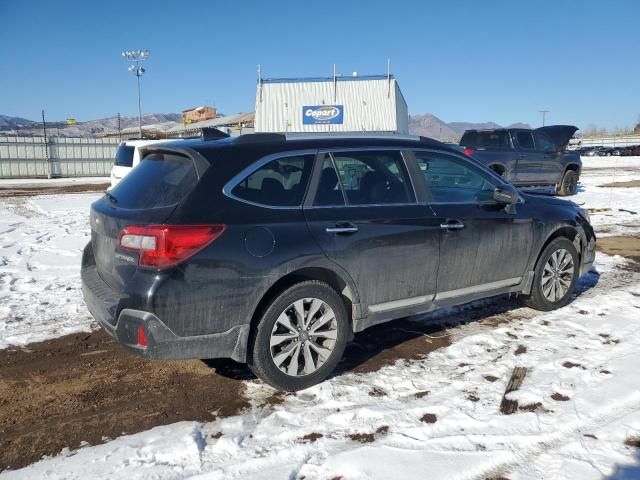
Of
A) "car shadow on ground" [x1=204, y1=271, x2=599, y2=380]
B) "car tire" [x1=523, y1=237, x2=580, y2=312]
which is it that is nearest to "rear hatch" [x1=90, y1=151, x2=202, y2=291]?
"car shadow on ground" [x1=204, y1=271, x2=599, y2=380]

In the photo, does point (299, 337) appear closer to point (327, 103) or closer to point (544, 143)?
point (544, 143)

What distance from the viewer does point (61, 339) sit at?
466 cm

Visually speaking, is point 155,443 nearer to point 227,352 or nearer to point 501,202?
point 227,352

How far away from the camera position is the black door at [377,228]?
376 centimetres

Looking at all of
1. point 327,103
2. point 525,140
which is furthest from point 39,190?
point 327,103

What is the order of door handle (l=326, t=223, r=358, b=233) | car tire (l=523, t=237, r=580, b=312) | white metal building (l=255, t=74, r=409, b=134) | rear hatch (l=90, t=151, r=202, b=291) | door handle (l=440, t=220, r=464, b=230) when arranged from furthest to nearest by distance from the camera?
white metal building (l=255, t=74, r=409, b=134) < car tire (l=523, t=237, r=580, b=312) < door handle (l=440, t=220, r=464, b=230) < door handle (l=326, t=223, r=358, b=233) < rear hatch (l=90, t=151, r=202, b=291)

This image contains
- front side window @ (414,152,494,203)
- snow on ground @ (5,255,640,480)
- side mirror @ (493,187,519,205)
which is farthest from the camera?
side mirror @ (493,187,519,205)

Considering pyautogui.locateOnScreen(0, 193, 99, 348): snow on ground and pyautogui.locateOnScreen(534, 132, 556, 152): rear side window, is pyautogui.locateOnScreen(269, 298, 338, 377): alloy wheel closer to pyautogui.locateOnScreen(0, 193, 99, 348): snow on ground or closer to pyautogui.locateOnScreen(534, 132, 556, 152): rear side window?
pyautogui.locateOnScreen(0, 193, 99, 348): snow on ground

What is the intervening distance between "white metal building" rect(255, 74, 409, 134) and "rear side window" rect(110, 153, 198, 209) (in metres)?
31.2

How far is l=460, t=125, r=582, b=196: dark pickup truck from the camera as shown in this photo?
13.5 m

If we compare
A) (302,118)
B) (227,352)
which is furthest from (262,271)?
(302,118)

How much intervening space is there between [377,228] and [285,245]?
0.78m

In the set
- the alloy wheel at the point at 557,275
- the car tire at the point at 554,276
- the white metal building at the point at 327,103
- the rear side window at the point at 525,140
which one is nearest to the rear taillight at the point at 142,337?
the car tire at the point at 554,276

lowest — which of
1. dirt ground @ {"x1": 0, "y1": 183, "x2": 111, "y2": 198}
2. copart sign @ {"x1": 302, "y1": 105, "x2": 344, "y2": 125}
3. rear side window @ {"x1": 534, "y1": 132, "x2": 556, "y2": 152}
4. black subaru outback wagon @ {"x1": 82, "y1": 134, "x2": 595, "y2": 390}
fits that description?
dirt ground @ {"x1": 0, "y1": 183, "x2": 111, "y2": 198}
